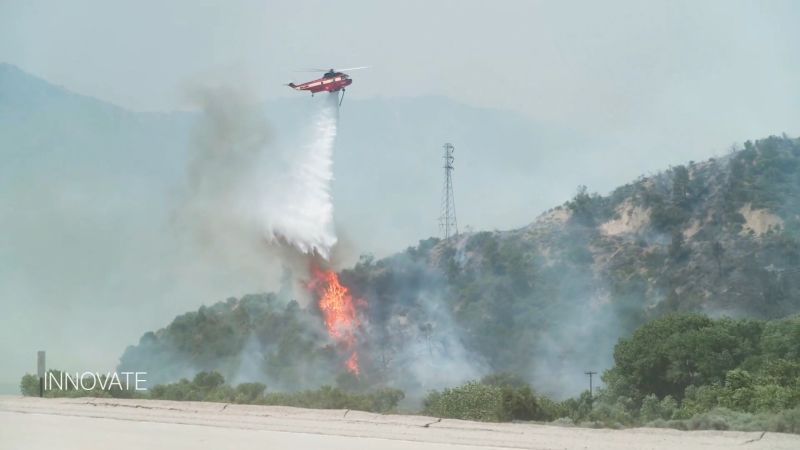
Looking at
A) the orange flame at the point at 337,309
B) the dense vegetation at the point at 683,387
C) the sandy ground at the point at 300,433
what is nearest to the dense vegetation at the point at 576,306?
the dense vegetation at the point at 683,387

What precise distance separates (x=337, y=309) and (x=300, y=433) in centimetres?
3208

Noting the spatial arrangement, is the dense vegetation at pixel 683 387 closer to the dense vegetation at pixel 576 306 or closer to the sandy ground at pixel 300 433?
the dense vegetation at pixel 576 306

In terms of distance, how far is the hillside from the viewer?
56531 mm

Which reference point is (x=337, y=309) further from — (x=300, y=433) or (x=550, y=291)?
(x=300, y=433)

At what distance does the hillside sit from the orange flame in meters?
0.83

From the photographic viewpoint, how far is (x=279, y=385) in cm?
5188

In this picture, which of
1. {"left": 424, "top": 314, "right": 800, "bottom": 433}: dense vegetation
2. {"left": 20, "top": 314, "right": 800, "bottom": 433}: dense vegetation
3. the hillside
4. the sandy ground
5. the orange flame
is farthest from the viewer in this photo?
the hillside

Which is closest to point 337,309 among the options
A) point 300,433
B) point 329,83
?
point 329,83

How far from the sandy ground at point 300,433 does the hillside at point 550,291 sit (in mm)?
23333

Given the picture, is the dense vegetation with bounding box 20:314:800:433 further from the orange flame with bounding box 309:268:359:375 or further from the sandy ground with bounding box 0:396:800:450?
the orange flame with bounding box 309:268:359:375

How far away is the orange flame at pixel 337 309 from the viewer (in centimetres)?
5306

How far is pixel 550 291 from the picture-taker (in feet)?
225

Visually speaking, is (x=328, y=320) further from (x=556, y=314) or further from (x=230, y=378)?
(x=556, y=314)

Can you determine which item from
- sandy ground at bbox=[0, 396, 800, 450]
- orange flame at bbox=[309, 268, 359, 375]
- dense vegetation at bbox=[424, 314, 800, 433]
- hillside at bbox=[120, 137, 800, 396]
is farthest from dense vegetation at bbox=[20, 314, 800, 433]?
hillside at bbox=[120, 137, 800, 396]
